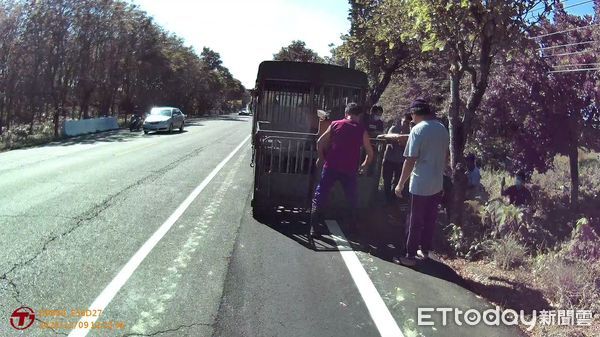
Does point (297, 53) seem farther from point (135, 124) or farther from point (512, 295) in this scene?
point (512, 295)

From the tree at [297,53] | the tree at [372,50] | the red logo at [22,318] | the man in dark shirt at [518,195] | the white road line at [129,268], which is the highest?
the tree at [297,53]

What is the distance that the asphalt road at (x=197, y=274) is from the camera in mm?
4090

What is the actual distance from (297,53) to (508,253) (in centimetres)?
3874

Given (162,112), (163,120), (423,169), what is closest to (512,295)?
(423,169)

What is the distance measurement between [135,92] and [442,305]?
45.3 m

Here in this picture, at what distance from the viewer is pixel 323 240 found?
21.8ft

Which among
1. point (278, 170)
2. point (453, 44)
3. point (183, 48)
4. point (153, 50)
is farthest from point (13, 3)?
point (183, 48)

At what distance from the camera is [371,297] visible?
4.68 metres

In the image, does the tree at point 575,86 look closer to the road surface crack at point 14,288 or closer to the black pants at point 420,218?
the black pants at point 420,218

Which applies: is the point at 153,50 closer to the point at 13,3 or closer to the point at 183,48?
the point at 183,48

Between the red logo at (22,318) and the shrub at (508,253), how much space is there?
4.81 meters

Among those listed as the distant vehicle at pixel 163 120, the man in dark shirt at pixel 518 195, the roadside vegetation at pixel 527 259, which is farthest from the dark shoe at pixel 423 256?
the distant vehicle at pixel 163 120

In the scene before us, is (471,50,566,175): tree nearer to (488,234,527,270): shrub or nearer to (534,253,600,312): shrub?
(488,234,527,270): shrub

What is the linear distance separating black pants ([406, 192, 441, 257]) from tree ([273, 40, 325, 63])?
117ft
